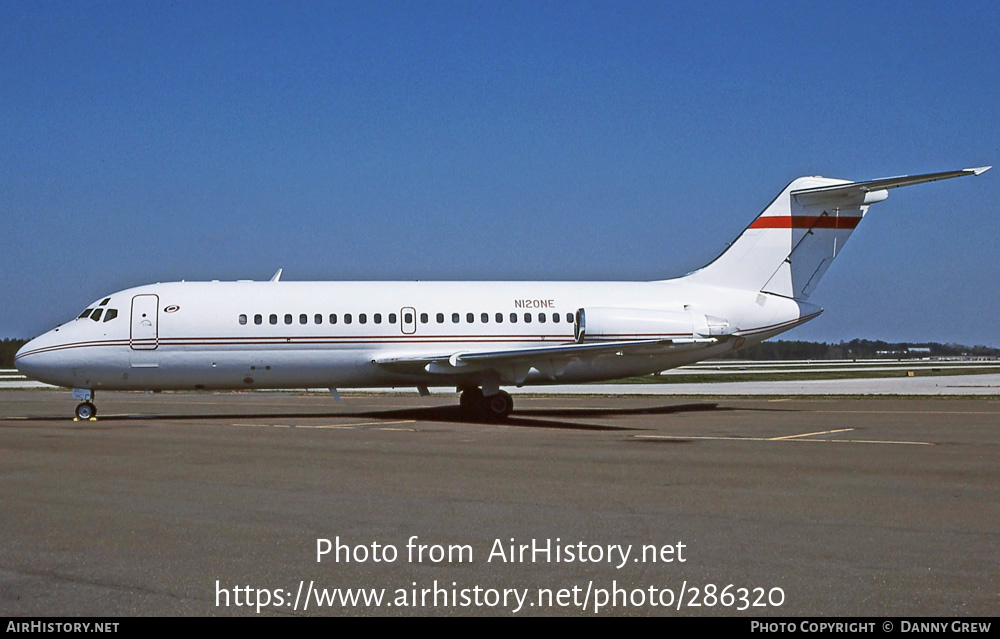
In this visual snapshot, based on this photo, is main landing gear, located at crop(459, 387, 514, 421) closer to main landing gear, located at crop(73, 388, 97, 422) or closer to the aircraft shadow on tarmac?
the aircraft shadow on tarmac

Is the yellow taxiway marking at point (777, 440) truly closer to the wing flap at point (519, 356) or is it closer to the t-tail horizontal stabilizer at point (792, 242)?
the wing flap at point (519, 356)

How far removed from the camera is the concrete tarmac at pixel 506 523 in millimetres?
6723

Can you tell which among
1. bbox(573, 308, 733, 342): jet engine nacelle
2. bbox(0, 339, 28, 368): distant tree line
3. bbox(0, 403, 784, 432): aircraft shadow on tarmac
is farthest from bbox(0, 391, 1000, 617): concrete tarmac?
bbox(0, 339, 28, 368): distant tree line

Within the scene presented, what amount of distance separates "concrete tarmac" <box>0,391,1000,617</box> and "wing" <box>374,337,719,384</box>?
13.8ft

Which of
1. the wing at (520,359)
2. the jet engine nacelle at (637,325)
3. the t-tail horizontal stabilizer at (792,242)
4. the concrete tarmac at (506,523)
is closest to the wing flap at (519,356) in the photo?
the wing at (520,359)

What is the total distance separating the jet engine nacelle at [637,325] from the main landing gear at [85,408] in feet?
41.4

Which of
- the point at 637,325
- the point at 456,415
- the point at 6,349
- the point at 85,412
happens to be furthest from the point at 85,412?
the point at 6,349

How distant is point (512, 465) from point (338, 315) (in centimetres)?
1227

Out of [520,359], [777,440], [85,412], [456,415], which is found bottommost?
[777,440]

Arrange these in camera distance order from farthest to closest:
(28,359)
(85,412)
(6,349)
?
1. (6,349)
2. (85,412)
3. (28,359)

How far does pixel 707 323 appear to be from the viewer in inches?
1056

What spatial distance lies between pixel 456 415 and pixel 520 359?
3062 mm

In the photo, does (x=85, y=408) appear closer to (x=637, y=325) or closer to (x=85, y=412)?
(x=85, y=412)

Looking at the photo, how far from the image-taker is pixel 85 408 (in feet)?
82.5
